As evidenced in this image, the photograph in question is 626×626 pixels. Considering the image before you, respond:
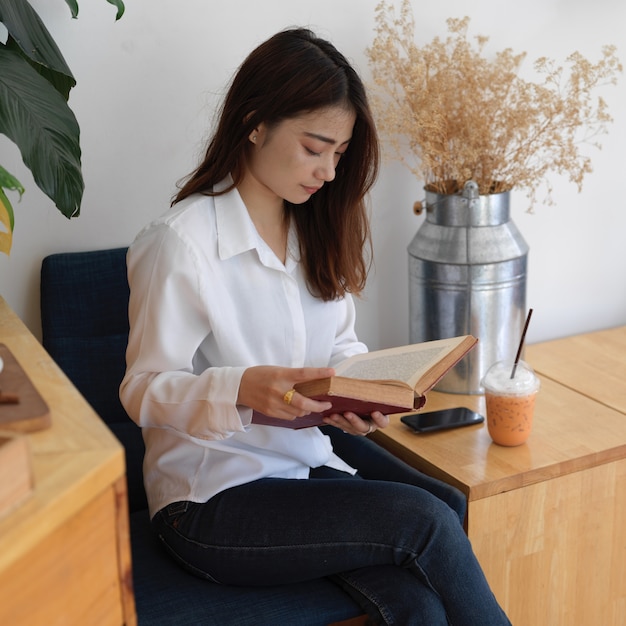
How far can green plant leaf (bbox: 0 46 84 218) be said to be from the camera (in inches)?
49.1

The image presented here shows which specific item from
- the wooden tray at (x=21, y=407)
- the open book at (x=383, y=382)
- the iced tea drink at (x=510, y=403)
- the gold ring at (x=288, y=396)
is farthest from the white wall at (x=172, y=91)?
the wooden tray at (x=21, y=407)

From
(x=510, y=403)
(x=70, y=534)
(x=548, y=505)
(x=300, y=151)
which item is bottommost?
(x=548, y=505)

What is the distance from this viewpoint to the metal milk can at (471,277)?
180cm

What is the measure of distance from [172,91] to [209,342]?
2.03 ft

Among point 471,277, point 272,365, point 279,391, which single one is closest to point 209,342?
point 272,365

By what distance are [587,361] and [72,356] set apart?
115cm

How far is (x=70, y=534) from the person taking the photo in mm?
696

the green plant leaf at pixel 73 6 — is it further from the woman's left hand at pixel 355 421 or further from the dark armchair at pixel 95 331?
the woman's left hand at pixel 355 421

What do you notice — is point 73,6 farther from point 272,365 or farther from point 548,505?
point 548,505

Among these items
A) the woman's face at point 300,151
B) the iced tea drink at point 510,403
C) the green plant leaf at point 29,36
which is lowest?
the iced tea drink at point 510,403

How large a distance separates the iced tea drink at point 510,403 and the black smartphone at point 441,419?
79 millimetres

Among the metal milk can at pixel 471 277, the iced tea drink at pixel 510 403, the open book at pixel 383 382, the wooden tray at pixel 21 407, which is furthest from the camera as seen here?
the metal milk can at pixel 471 277

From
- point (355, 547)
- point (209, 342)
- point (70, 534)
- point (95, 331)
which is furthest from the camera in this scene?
point (95, 331)

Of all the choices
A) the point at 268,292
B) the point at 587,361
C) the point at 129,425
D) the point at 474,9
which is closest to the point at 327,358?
the point at 268,292
